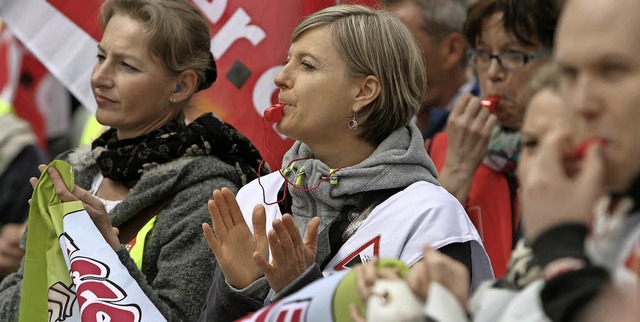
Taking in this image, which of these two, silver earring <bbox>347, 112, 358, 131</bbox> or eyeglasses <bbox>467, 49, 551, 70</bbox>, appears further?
eyeglasses <bbox>467, 49, 551, 70</bbox>

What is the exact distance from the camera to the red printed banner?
4445mm

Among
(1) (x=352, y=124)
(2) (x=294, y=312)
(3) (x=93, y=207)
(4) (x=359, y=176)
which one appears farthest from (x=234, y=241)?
(2) (x=294, y=312)

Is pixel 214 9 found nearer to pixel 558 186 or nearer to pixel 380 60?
pixel 380 60

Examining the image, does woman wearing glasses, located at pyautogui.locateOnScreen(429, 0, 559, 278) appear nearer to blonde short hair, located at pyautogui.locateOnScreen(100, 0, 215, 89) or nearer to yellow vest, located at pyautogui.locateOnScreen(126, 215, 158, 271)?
blonde short hair, located at pyautogui.locateOnScreen(100, 0, 215, 89)

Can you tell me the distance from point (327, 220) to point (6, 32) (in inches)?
218

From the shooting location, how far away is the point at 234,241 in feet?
10.6

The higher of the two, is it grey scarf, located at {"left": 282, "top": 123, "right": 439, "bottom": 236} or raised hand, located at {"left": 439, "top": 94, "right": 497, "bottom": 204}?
grey scarf, located at {"left": 282, "top": 123, "right": 439, "bottom": 236}

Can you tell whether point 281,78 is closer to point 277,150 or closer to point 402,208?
point 402,208

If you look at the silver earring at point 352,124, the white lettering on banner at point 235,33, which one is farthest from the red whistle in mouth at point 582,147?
the white lettering on banner at point 235,33

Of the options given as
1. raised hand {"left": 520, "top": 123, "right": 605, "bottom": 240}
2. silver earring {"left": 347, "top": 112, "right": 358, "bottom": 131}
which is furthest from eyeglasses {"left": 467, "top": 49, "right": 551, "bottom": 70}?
raised hand {"left": 520, "top": 123, "right": 605, "bottom": 240}

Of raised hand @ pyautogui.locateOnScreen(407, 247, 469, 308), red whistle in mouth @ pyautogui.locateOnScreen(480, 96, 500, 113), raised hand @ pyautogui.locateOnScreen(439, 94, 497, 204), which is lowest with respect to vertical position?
raised hand @ pyautogui.locateOnScreen(439, 94, 497, 204)

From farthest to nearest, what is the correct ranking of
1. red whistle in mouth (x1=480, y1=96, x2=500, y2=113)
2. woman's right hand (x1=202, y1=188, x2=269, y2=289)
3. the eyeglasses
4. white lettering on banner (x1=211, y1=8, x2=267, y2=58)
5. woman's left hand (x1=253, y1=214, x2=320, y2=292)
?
white lettering on banner (x1=211, y1=8, x2=267, y2=58)
red whistle in mouth (x1=480, y1=96, x2=500, y2=113)
the eyeglasses
woman's right hand (x1=202, y1=188, x2=269, y2=289)
woman's left hand (x1=253, y1=214, x2=320, y2=292)

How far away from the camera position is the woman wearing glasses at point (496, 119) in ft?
13.8

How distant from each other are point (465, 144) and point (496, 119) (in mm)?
151
